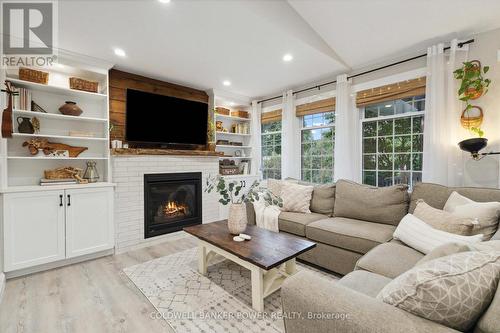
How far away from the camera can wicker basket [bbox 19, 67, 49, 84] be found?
8.47 feet

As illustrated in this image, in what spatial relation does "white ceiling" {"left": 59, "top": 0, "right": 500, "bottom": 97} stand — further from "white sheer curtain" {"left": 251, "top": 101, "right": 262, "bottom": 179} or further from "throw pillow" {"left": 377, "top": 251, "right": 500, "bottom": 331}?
"throw pillow" {"left": 377, "top": 251, "right": 500, "bottom": 331}

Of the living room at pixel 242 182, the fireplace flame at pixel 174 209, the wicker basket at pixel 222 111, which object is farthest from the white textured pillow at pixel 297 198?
the wicker basket at pixel 222 111

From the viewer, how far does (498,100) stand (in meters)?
2.41

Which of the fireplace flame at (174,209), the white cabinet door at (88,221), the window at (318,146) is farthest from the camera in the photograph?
the window at (318,146)

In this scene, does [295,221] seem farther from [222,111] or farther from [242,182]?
[222,111]

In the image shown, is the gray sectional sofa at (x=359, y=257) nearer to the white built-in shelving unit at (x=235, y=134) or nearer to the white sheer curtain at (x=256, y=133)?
the white sheer curtain at (x=256, y=133)

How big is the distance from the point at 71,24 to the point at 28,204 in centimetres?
184

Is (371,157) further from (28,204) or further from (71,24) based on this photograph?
(28,204)

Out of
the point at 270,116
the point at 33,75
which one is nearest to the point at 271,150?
the point at 270,116

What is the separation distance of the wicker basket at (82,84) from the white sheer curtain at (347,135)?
3354mm

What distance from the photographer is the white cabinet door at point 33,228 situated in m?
2.33

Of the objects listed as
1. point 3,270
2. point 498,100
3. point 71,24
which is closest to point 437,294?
point 498,100

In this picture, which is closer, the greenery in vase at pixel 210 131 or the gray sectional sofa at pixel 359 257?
the gray sectional sofa at pixel 359 257

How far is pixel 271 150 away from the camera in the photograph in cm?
485
